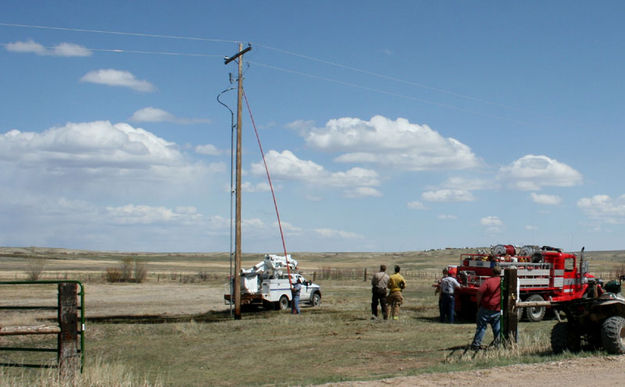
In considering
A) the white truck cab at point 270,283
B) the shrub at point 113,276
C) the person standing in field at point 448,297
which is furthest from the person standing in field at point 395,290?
the shrub at point 113,276

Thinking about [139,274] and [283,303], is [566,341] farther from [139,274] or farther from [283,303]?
[139,274]

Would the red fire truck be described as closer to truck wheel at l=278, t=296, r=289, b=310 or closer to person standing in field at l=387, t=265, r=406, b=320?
person standing in field at l=387, t=265, r=406, b=320

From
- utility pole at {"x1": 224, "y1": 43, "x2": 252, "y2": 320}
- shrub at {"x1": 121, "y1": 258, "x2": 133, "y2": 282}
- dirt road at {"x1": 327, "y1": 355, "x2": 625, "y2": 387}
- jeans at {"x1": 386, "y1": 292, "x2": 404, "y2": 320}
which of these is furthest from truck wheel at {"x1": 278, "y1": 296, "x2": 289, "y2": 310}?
shrub at {"x1": 121, "y1": 258, "x2": 133, "y2": 282}

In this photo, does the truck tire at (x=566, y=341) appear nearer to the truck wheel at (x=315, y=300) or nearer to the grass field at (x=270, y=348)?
the grass field at (x=270, y=348)

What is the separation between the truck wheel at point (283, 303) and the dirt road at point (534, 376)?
17.2m

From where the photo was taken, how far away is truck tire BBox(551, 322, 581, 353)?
41.1ft

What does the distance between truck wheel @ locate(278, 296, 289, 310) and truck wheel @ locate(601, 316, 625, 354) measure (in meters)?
17.0

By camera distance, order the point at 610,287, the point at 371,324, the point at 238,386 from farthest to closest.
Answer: the point at 371,324
the point at 610,287
the point at 238,386

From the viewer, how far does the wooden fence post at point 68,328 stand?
430 inches

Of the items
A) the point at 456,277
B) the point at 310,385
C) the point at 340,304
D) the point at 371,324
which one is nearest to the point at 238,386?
the point at 310,385

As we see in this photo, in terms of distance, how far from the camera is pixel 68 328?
36.1 ft

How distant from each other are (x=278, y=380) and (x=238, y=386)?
0.75 m

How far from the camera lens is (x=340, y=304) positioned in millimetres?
29672

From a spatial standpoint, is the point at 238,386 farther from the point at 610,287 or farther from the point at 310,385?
the point at 610,287
